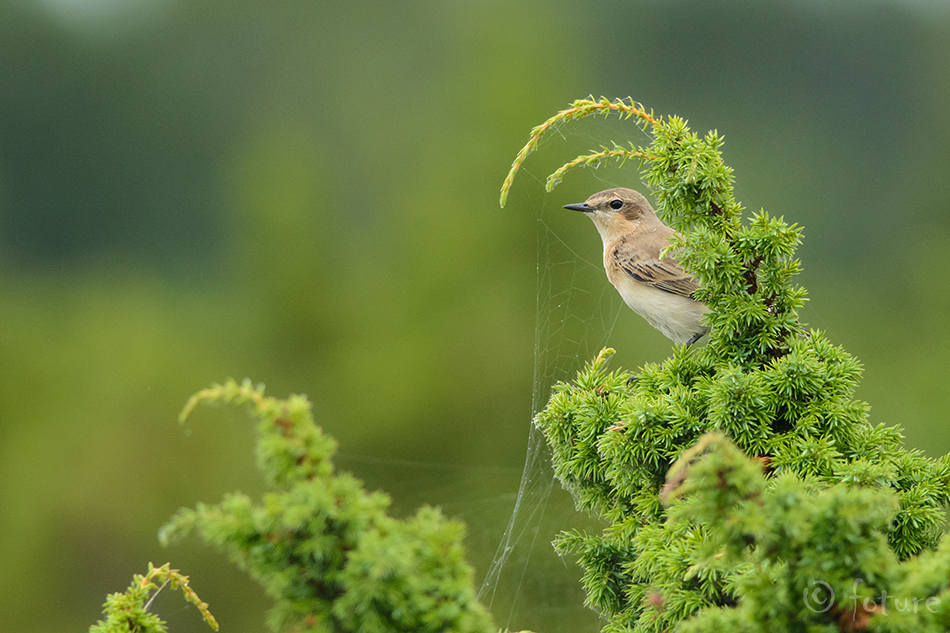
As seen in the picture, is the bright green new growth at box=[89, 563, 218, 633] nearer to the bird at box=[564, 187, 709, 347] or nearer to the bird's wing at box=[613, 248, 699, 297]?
the bird at box=[564, 187, 709, 347]

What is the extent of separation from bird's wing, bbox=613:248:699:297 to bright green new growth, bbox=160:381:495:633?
2.50 m

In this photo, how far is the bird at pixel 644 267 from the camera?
11.5 feet

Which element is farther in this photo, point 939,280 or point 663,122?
point 939,280

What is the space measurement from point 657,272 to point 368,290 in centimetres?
838

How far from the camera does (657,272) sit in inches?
142

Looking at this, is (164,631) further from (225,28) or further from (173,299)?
(225,28)

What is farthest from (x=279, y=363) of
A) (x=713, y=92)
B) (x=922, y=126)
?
(x=713, y=92)

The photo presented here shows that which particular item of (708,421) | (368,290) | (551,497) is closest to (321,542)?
(708,421)

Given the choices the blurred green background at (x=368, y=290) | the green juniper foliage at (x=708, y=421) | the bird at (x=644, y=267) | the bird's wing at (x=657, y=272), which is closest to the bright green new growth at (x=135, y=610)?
the green juniper foliage at (x=708, y=421)

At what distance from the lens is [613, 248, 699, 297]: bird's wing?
3557 mm

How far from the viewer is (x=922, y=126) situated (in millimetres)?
28141

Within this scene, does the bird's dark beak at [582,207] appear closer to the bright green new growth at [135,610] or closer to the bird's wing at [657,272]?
the bird's wing at [657,272]

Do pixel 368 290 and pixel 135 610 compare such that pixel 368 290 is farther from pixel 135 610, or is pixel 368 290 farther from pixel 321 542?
pixel 321 542

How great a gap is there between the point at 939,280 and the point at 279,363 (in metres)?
12.3
